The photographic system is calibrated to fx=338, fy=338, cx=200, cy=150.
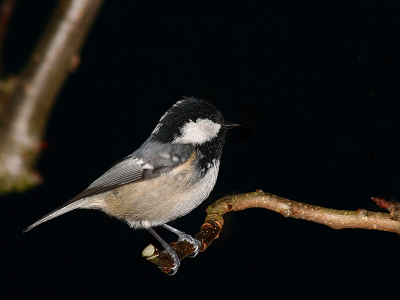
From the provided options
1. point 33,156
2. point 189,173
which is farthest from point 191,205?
point 33,156

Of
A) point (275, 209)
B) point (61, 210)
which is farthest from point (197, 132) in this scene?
point (61, 210)

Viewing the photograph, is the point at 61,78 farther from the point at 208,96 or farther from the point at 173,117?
the point at 208,96

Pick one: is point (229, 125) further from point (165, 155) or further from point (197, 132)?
point (165, 155)

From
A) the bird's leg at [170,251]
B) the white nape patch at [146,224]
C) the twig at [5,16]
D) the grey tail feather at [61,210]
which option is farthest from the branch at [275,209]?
the twig at [5,16]

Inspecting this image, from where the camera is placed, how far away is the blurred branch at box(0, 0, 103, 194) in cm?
84

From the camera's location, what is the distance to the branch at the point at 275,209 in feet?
4.63

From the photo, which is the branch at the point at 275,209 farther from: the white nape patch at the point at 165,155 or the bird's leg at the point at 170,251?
the white nape patch at the point at 165,155

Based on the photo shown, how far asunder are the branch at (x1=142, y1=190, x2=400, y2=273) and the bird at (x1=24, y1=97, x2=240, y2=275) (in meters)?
0.09

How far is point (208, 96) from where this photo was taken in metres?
2.00

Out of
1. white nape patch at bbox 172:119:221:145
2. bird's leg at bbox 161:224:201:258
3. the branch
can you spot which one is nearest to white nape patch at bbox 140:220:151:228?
bird's leg at bbox 161:224:201:258

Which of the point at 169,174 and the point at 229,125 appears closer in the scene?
the point at 169,174

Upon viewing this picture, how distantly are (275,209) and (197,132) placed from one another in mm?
553

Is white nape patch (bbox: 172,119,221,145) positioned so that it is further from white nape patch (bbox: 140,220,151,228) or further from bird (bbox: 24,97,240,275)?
white nape patch (bbox: 140,220,151,228)

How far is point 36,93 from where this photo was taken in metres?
0.84
